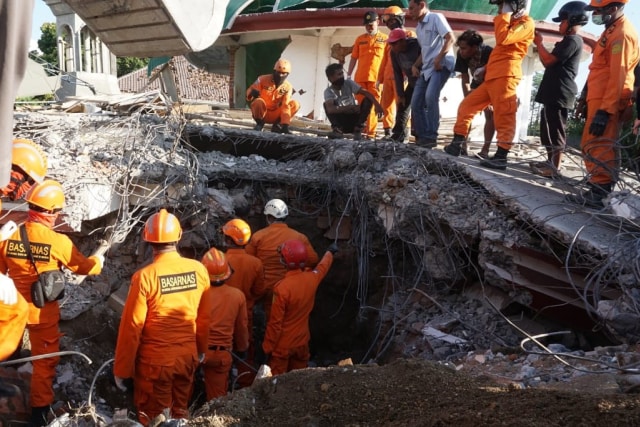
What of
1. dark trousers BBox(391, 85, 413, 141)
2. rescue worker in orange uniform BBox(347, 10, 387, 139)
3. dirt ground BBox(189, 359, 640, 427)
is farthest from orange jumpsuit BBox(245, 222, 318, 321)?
rescue worker in orange uniform BBox(347, 10, 387, 139)

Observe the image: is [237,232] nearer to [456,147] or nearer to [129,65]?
[456,147]

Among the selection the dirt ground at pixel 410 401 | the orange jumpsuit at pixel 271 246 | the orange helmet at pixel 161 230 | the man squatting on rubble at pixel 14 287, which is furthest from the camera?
the orange jumpsuit at pixel 271 246

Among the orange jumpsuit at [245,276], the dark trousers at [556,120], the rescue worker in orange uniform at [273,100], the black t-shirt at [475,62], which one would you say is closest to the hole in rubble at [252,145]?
the rescue worker in orange uniform at [273,100]

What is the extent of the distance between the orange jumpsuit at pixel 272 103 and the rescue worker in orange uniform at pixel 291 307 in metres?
3.00

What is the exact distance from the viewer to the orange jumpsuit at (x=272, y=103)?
7.62 meters

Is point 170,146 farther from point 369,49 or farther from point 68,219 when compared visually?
point 369,49

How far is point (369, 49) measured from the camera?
8055 millimetres

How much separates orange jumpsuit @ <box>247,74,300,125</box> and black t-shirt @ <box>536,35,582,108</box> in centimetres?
351

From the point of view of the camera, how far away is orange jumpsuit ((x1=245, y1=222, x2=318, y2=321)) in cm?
549

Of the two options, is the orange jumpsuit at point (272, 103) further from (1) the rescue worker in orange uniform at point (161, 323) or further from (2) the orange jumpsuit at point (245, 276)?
(1) the rescue worker in orange uniform at point (161, 323)

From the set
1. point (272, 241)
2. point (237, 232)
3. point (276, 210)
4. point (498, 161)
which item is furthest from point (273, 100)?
point (498, 161)

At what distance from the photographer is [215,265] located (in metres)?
4.50

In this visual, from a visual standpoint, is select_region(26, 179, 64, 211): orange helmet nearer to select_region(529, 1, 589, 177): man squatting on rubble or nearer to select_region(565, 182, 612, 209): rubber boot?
select_region(565, 182, 612, 209): rubber boot

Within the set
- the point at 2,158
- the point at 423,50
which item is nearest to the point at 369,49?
the point at 423,50
